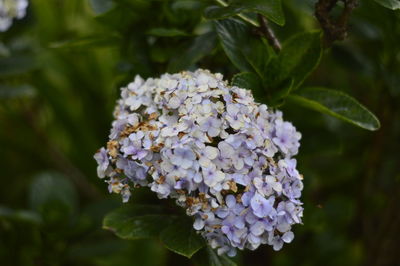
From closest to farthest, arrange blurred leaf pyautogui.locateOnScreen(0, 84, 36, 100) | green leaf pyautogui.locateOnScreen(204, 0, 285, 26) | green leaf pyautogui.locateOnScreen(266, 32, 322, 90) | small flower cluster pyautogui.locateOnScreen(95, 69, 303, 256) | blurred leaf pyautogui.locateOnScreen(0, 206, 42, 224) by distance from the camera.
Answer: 1. small flower cluster pyautogui.locateOnScreen(95, 69, 303, 256)
2. green leaf pyautogui.locateOnScreen(204, 0, 285, 26)
3. green leaf pyautogui.locateOnScreen(266, 32, 322, 90)
4. blurred leaf pyautogui.locateOnScreen(0, 206, 42, 224)
5. blurred leaf pyautogui.locateOnScreen(0, 84, 36, 100)

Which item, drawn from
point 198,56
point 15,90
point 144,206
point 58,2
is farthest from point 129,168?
point 58,2

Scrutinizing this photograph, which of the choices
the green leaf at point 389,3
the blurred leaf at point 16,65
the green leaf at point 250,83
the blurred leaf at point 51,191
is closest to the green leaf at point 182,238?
the green leaf at point 250,83

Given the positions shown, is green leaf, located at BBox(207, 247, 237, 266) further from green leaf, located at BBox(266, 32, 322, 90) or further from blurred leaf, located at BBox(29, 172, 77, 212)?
blurred leaf, located at BBox(29, 172, 77, 212)

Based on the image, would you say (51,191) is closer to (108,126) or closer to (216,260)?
(108,126)

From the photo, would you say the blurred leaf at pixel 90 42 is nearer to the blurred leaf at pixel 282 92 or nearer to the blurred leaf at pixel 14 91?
the blurred leaf at pixel 282 92

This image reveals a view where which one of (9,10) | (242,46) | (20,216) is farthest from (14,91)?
(242,46)

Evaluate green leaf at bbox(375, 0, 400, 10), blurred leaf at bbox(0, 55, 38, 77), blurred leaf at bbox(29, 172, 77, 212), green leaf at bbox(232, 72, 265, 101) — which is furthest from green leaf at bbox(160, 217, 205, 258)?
blurred leaf at bbox(0, 55, 38, 77)
